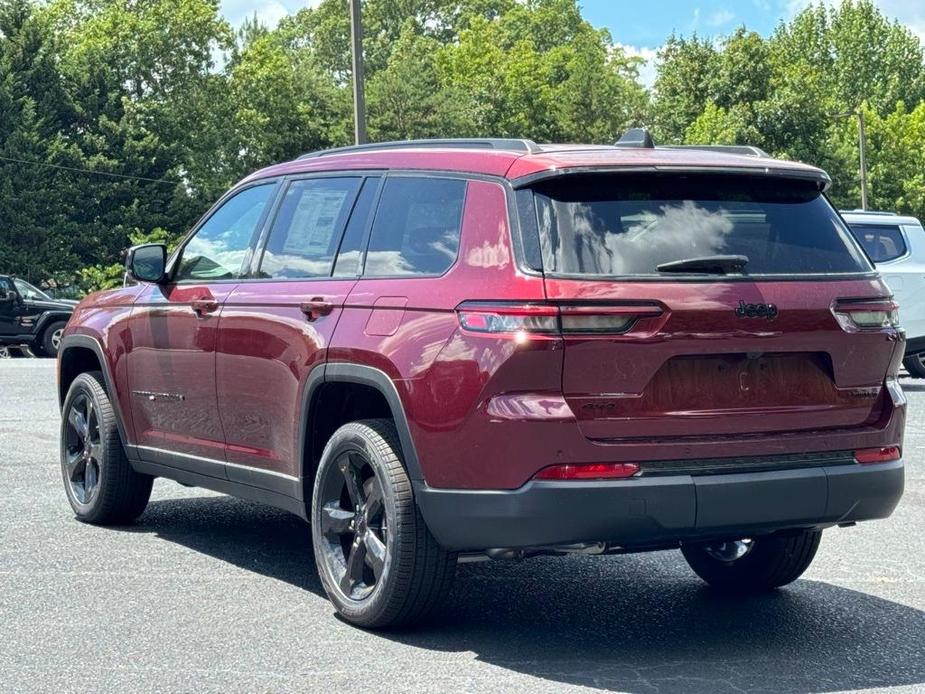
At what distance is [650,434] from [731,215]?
88 centimetres

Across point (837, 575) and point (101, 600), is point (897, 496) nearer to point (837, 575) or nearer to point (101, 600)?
point (837, 575)

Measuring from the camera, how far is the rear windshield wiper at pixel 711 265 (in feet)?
16.7

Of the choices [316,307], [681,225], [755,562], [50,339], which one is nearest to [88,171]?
[50,339]

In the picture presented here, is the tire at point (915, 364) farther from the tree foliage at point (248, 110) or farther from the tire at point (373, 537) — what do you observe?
the tree foliage at point (248, 110)

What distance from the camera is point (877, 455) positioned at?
545 centimetres

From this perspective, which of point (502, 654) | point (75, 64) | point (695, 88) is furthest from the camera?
point (695, 88)

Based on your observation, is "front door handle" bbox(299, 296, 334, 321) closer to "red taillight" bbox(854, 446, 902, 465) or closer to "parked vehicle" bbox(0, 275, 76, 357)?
"red taillight" bbox(854, 446, 902, 465)

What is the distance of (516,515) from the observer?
4965mm

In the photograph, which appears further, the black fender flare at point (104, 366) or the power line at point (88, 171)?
the power line at point (88, 171)

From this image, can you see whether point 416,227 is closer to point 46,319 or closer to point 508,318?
point 508,318

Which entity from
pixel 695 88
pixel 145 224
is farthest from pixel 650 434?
pixel 695 88

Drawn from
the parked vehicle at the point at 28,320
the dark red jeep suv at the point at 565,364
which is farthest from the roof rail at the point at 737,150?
the parked vehicle at the point at 28,320

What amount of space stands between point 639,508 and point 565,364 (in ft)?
1.73

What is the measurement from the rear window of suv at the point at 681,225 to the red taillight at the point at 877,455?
25.3 inches
